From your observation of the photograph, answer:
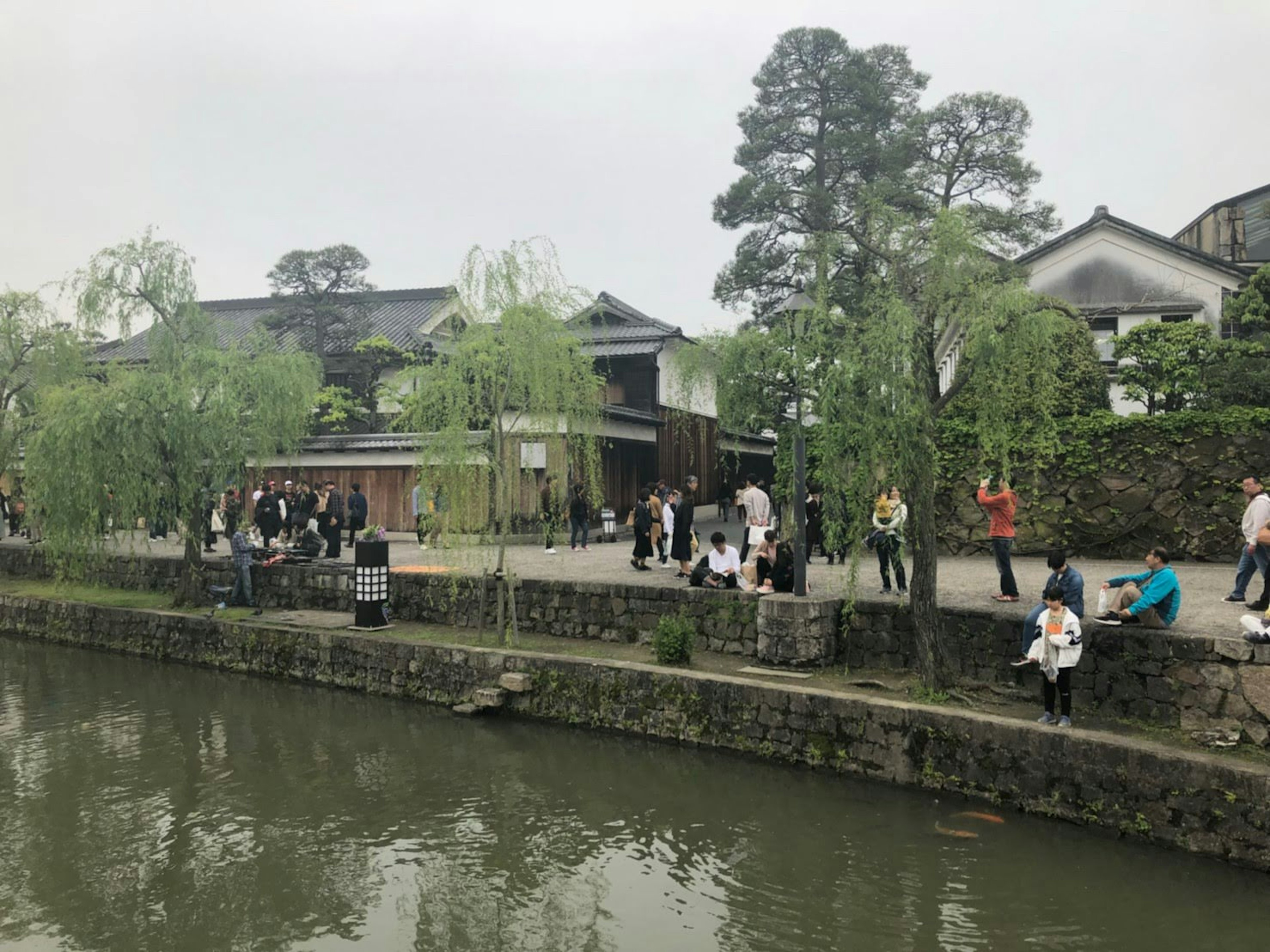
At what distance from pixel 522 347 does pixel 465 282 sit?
1.38 meters

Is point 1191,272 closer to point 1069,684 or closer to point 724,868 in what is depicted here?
point 1069,684

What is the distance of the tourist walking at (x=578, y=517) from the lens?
20984 millimetres

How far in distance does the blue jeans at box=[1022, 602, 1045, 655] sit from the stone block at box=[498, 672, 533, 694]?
656 centimetres

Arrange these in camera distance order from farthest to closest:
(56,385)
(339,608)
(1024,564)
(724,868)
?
(56,385) → (339,608) → (1024,564) → (724,868)

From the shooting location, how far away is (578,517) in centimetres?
2116

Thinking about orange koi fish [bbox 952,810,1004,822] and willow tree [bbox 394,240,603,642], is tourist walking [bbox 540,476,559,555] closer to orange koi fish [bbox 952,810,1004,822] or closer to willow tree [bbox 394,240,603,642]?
willow tree [bbox 394,240,603,642]

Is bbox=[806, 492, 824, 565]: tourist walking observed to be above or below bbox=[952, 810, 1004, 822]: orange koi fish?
above

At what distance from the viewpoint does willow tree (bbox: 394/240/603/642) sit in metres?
13.3

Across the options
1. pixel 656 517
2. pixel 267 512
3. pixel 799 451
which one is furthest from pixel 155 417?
pixel 799 451

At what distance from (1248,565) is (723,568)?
6745mm

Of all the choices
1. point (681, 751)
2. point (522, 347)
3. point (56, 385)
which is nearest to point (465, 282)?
point (522, 347)

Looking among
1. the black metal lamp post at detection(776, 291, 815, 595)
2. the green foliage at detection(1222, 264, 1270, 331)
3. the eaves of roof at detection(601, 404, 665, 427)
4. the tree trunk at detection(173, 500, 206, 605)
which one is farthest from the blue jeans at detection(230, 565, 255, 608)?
the green foliage at detection(1222, 264, 1270, 331)

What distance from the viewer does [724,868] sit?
8266 millimetres

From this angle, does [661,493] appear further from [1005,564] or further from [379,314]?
[379,314]
